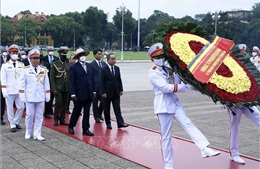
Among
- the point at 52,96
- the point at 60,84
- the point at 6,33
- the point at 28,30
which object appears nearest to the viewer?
the point at 60,84

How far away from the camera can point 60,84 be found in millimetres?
7883

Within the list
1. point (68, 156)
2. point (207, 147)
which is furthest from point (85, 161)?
point (207, 147)

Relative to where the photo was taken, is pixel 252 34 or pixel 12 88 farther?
pixel 252 34

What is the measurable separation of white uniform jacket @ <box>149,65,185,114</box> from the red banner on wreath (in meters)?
0.38

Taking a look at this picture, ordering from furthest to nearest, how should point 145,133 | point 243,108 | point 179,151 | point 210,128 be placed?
1. point 210,128
2. point 145,133
3. point 179,151
4. point 243,108

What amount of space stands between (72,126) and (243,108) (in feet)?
11.9

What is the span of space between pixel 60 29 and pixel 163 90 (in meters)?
79.9

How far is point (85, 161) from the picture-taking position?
5121 mm

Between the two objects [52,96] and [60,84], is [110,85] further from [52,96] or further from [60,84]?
[52,96]

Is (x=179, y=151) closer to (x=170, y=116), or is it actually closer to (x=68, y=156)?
(x=170, y=116)

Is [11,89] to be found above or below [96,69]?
below

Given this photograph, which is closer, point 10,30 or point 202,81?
point 202,81

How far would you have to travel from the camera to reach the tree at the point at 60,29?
3195 inches

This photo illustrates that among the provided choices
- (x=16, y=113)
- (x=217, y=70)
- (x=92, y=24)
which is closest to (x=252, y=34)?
(x=16, y=113)
